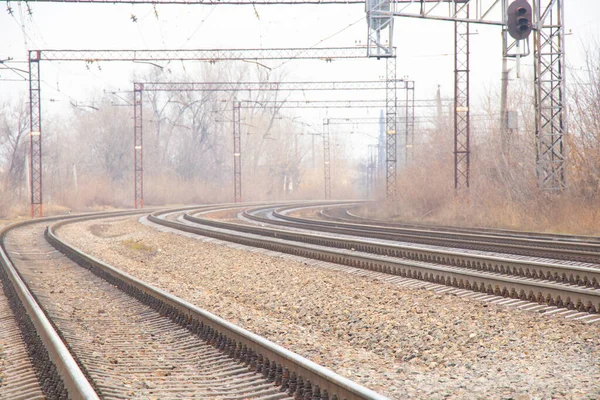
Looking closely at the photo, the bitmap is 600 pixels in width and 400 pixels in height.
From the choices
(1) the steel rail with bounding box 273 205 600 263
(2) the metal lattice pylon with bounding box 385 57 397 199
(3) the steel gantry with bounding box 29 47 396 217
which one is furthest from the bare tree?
(1) the steel rail with bounding box 273 205 600 263

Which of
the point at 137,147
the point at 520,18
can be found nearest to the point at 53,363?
the point at 520,18

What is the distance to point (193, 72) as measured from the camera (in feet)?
255

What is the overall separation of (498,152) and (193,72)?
53.7m

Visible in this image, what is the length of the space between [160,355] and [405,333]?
2.57m

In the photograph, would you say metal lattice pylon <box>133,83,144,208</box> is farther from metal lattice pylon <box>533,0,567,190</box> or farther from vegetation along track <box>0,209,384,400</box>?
vegetation along track <box>0,209,384,400</box>

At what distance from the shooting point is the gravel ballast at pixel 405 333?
5242mm

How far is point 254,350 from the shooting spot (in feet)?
19.9

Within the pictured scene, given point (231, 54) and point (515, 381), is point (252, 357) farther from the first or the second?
point (231, 54)

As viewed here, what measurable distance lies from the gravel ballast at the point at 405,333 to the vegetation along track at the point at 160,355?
1.84 ft

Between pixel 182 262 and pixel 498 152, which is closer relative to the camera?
pixel 182 262

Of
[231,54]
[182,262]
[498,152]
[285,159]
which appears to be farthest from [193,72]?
[182,262]

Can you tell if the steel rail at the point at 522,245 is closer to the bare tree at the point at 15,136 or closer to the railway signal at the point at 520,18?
the railway signal at the point at 520,18

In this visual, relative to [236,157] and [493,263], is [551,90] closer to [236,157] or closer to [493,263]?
[493,263]

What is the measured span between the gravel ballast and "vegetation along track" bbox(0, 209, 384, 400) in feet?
1.84
